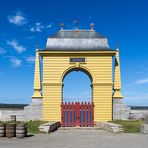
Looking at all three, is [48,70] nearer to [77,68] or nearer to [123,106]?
[77,68]

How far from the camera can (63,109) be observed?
96.0ft

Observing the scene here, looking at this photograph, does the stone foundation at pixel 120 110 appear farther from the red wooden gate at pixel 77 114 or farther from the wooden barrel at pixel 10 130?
the wooden barrel at pixel 10 130

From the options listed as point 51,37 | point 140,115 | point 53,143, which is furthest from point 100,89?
point 53,143

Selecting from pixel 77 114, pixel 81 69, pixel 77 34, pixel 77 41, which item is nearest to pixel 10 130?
pixel 77 114

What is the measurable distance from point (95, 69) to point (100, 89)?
163cm

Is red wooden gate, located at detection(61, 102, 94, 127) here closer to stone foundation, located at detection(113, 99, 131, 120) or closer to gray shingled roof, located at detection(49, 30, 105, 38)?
stone foundation, located at detection(113, 99, 131, 120)

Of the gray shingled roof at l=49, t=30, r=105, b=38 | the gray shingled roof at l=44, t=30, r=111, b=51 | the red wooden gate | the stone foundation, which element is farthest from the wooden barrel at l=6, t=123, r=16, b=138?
the gray shingled roof at l=49, t=30, r=105, b=38

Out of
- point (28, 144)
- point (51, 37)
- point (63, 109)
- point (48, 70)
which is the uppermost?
point (51, 37)

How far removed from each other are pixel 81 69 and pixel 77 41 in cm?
229

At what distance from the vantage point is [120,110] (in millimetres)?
30094

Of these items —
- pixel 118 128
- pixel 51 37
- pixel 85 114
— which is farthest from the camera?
pixel 51 37

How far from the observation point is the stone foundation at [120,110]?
3003cm

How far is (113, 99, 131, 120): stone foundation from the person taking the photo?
30031 mm

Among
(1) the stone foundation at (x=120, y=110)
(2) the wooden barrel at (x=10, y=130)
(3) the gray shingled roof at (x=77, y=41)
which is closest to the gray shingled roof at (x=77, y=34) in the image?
(3) the gray shingled roof at (x=77, y=41)
